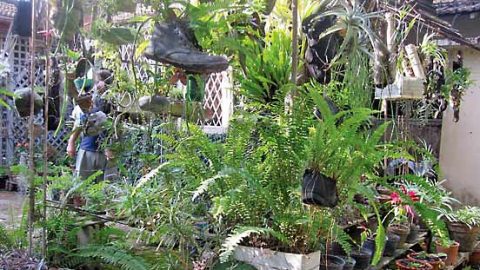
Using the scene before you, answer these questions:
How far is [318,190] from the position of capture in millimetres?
2203

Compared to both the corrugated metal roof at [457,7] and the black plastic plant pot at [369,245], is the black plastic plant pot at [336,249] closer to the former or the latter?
the black plastic plant pot at [369,245]

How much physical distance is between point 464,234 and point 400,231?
110 centimetres

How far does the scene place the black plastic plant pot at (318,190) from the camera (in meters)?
2.20

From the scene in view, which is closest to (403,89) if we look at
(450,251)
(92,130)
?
(450,251)

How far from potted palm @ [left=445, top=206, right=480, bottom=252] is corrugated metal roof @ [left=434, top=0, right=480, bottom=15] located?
9.40ft

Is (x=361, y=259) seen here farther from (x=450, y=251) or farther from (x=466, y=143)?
(x=466, y=143)

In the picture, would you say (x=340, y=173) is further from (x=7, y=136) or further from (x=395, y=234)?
(x=7, y=136)

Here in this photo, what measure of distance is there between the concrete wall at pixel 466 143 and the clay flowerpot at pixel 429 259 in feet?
9.20

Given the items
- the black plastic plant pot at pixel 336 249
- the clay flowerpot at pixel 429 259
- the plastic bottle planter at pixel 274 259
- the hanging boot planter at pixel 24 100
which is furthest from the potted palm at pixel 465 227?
the hanging boot planter at pixel 24 100

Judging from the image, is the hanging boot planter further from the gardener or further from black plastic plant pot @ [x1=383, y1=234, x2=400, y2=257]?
black plastic plant pot @ [x1=383, y1=234, x2=400, y2=257]

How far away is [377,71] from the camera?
3.07 metres

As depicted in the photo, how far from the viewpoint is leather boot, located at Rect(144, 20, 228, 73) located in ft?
7.55

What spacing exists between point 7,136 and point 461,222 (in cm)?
570

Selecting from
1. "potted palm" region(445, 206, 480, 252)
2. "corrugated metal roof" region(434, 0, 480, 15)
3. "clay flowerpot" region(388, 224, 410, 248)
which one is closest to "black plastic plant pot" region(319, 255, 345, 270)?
"clay flowerpot" region(388, 224, 410, 248)
